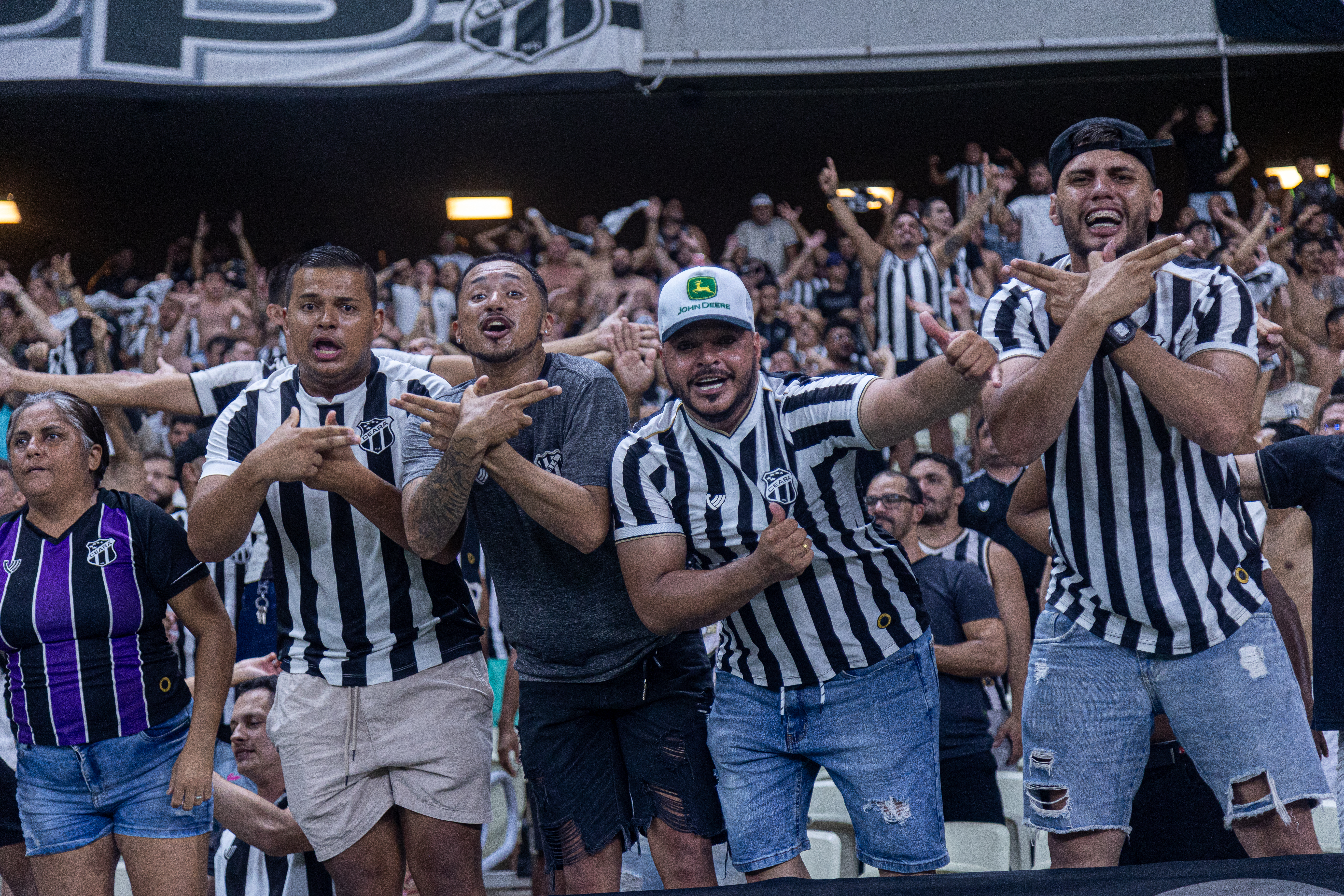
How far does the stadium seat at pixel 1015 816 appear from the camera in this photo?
4258mm

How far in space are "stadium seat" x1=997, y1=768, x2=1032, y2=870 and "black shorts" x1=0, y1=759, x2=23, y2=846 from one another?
348cm

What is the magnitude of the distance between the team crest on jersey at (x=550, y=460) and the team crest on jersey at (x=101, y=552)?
130cm

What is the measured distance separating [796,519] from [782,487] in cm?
9

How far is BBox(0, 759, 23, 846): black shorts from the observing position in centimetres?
416

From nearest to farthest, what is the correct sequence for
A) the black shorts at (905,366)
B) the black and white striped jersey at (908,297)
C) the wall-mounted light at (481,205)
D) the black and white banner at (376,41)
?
the black shorts at (905,366), the black and white striped jersey at (908,297), the black and white banner at (376,41), the wall-mounted light at (481,205)

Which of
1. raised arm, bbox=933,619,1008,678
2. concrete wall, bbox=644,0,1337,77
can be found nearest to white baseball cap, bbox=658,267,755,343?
raised arm, bbox=933,619,1008,678

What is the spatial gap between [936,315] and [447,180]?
29.3 feet

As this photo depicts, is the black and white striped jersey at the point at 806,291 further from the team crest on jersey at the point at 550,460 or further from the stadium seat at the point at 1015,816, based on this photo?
the team crest on jersey at the point at 550,460

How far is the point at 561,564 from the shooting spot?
10.7ft

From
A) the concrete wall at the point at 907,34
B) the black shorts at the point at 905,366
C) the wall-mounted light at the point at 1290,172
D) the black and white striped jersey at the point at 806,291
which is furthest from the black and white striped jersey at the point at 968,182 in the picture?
the wall-mounted light at the point at 1290,172

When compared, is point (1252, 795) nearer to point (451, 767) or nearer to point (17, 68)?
point (451, 767)

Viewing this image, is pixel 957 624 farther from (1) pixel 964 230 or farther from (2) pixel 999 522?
(1) pixel 964 230

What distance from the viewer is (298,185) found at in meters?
15.6

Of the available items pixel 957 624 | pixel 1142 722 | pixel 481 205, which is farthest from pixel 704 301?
pixel 481 205
